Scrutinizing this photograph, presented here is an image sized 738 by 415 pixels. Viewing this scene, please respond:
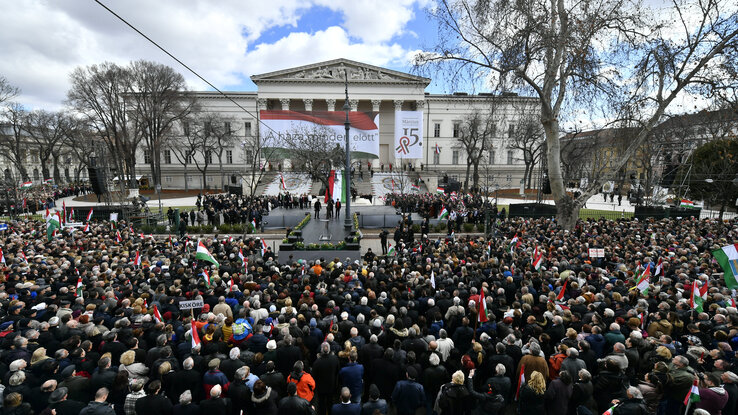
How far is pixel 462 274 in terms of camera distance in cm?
1053

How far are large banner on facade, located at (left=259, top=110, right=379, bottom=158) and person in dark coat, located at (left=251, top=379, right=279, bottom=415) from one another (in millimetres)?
27976

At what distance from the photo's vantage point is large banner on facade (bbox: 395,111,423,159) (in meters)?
31.7

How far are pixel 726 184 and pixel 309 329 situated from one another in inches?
1342

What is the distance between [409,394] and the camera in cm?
532

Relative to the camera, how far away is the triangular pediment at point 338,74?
190ft

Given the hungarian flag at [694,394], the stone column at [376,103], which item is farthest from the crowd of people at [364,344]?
the stone column at [376,103]

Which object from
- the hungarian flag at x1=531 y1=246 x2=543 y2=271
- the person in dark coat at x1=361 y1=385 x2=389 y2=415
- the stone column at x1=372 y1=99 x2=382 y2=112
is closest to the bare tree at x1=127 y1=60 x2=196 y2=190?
the stone column at x1=372 y1=99 x2=382 y2=112

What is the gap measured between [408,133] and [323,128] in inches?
364

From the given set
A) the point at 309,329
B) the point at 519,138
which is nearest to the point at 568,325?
the point at 309,329

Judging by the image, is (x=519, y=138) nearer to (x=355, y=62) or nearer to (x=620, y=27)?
(x=355, y=62)

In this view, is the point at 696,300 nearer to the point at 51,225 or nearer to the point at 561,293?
the point at 561,293

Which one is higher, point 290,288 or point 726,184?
point 726,184

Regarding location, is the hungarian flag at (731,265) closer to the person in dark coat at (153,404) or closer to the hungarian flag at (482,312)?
the hungarian flag at (482,312)

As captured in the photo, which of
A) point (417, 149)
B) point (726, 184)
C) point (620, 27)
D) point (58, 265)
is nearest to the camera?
point (58, 265)
